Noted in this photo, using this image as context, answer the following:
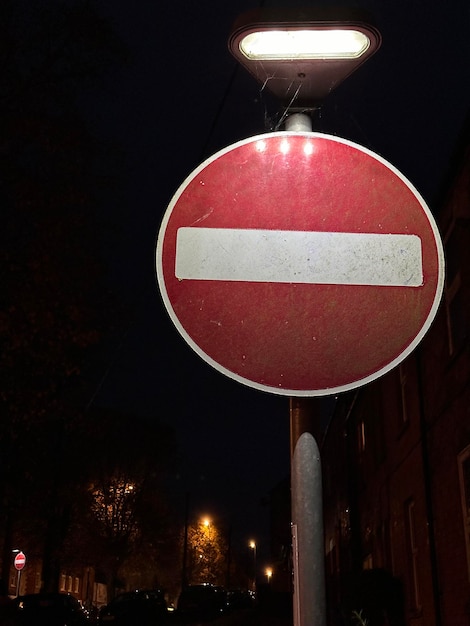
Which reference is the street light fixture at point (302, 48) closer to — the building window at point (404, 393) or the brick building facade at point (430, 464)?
the brick building facade at point (430, 464)

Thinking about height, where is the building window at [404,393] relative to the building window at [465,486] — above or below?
above

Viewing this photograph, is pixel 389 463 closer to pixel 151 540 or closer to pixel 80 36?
pixel 80 36

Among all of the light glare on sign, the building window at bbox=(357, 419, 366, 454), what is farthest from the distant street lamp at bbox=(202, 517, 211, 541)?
the light glare on sign

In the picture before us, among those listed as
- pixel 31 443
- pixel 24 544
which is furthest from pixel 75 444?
pixel 31 443

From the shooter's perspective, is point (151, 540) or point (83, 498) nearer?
point (83, 498)

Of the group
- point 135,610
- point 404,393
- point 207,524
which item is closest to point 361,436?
point 404,393

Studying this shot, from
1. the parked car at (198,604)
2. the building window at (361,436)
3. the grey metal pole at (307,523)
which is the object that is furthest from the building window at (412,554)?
the parked car at (198,604)

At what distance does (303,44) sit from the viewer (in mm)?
2010

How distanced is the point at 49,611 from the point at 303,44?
68.4 feet

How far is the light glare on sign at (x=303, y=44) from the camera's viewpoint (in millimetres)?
1971

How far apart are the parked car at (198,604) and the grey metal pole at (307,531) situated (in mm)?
33173

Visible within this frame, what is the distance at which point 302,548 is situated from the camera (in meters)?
1.70

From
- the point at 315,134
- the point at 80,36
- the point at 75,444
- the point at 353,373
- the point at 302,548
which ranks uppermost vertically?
the point at 80,36

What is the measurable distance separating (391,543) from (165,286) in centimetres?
1357
